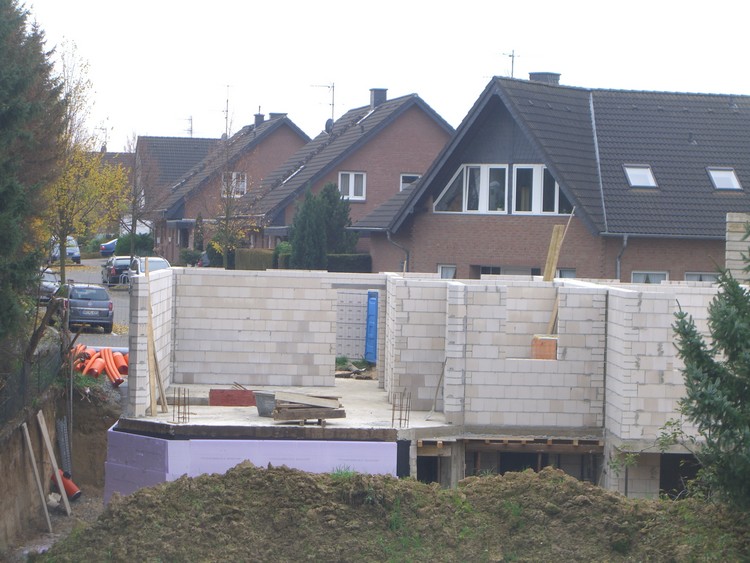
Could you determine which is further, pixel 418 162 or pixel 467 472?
pixel 418 162

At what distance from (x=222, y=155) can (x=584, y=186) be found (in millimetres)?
23478

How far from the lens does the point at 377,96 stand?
44.9 metres

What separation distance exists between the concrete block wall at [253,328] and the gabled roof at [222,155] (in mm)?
27097

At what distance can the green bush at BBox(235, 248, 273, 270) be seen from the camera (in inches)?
1551

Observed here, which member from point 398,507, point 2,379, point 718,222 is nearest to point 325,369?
point 2,379

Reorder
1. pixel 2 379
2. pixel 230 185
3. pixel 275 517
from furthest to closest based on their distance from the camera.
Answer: pixel 230 185, pixel 2 379, pixel 275 517

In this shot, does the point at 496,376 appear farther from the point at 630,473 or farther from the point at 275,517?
the point at 275,517

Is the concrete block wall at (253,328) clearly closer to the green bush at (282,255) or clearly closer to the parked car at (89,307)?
the parked car at (89,307)

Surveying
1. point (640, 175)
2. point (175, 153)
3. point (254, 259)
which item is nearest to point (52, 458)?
point (640, 175)

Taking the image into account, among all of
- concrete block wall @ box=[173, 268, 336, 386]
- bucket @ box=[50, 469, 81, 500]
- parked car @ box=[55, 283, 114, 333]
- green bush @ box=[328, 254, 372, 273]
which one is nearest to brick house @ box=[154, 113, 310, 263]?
green bush @ box=[328, 254, 372, 273]

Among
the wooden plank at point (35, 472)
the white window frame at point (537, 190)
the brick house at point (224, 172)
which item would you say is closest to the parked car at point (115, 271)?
the brick house at point (224, 172)

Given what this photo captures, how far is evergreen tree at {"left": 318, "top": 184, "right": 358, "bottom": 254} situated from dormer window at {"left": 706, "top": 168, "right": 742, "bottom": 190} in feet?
41.6

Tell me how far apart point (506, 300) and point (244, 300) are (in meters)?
5.09

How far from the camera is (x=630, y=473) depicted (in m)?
15.5
